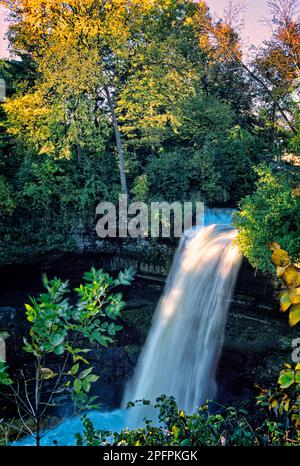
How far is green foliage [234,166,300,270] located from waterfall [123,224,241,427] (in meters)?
0.79

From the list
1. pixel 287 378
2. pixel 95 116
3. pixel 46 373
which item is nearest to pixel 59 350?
pixel 46 373

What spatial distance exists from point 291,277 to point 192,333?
8.94m

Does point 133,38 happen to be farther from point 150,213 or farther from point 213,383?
point 213,383

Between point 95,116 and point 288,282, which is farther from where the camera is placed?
point 95,116

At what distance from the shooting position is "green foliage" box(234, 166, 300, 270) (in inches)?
330

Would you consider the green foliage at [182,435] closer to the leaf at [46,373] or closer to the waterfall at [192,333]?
the leaf at [46,373]

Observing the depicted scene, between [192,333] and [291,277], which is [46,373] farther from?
[192,333]

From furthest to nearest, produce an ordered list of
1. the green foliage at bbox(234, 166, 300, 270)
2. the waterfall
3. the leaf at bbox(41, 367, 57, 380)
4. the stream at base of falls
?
1. the waterfall
2. the stream at base of falls
3. the green foliage at bbox(234, 166, 300, 270)
4. the leaf at bbox(41, 367, 57, 380)

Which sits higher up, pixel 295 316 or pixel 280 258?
pixel 280 258

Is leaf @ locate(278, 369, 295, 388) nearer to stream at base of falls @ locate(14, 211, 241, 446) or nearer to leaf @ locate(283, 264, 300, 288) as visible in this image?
leaf @ locate(283, 264, 300, 288)

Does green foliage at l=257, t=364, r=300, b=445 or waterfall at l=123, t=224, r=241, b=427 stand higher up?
green foliage at l=257, t=364, r=300, b=445

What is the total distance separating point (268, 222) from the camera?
8.65 meters

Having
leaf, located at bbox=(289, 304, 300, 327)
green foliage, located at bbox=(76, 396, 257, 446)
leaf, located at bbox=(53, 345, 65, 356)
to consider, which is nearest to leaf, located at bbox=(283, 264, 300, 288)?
leaf, located at bbox=(289, 304, 300, 327)

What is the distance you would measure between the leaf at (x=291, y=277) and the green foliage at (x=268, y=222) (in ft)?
22.1
